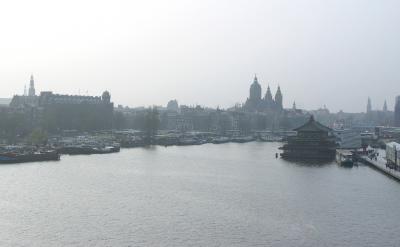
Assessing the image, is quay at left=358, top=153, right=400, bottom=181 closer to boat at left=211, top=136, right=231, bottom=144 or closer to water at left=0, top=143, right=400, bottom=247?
water at left=0, top=143, right=400, bottom=247

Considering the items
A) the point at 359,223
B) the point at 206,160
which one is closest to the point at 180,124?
the point at 206,160

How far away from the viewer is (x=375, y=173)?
48.5 m

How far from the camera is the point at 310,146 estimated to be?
61219mm

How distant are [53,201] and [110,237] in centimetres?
840

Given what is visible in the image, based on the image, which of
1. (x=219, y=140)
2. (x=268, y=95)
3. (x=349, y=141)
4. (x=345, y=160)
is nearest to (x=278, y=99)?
(x=268, y=95)

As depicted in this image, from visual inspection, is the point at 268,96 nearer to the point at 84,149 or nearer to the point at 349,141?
the point at 349,141

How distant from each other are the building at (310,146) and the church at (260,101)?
105298mm

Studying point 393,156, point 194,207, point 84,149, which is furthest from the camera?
point 84,149

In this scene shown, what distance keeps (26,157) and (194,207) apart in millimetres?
25584

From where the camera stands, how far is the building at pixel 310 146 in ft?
201

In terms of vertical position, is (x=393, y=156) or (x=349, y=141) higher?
(x=349, y=141)

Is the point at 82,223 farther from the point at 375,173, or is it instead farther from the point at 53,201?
the point at 375,173

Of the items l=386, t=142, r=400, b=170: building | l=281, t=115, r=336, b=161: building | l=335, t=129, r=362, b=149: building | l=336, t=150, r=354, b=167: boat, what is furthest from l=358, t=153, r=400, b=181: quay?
l=335, t=129, r=362, b=149: building

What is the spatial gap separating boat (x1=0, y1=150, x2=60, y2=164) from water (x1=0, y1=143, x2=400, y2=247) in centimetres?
234
